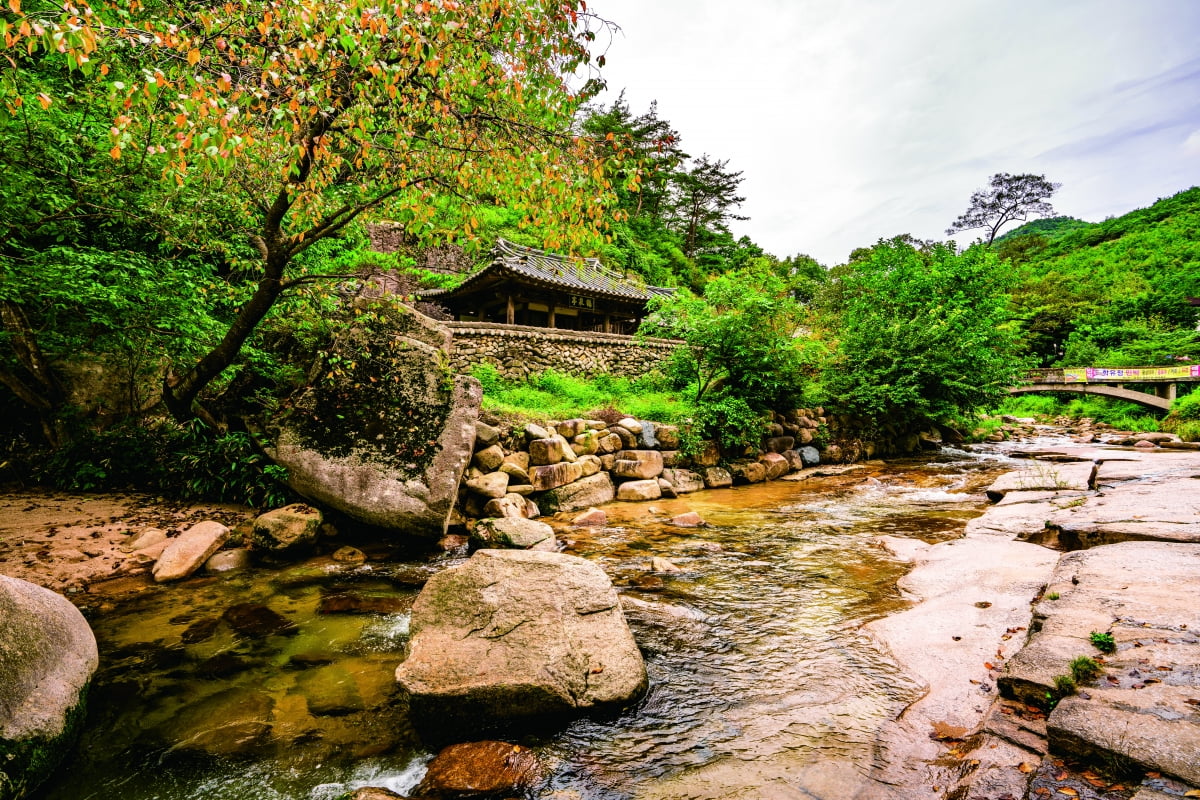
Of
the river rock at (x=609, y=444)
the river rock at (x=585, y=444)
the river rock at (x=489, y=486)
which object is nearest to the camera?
the river rock at (x=489, y=486)

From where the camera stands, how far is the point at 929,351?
567 inches

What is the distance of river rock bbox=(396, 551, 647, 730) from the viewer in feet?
9.17

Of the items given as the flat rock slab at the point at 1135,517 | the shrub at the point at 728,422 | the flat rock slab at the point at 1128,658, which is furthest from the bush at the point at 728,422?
the flat rock slab at the point at 1128,658

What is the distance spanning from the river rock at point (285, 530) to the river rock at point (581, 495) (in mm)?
3535

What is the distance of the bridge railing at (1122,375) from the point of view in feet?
59.0

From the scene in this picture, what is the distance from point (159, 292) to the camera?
6.09m

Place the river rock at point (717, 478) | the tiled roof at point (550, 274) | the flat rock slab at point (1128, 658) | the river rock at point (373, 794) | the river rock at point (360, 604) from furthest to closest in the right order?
1. the tiled roof at point (550, 274)
2. the river rock at point (717, 478)
3. the river rock at point (360, 604)
4. the river rock at point (373, 794)
5. the flat rock slab at point (1128, 658)

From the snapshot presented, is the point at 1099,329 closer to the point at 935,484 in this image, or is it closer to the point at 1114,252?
the point at 1114,252

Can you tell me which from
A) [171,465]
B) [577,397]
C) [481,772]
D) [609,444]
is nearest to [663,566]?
[481,772]

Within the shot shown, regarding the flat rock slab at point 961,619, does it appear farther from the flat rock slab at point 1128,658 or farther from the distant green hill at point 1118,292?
the distant green hill at point 1118,292

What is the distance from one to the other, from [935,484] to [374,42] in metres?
12.1

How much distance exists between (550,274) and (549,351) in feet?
12.5

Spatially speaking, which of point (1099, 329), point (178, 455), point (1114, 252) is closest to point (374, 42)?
point (178, 455)

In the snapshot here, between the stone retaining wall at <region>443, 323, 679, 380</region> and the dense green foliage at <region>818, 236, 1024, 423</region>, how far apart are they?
6155mm
